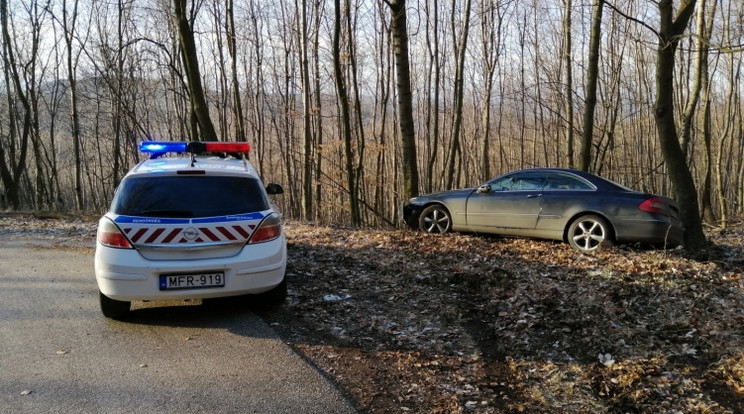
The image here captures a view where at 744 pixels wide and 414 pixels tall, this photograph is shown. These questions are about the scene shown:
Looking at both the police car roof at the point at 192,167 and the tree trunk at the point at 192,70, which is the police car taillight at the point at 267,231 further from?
the tree trunk at the point at 192,70

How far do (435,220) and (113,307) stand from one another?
6305mm

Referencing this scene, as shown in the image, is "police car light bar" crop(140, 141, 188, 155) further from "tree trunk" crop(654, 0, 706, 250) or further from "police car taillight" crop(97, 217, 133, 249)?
"tree trunk" crop(654, 0, 706, 250)

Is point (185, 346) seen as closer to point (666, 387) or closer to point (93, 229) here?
point (666, 387)

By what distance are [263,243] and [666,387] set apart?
367cm

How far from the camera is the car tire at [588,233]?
8.01 metres

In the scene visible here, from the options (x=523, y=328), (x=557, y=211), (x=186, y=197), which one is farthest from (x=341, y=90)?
(x=523, y=328)

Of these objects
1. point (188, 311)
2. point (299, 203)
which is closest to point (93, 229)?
point (188, 311)

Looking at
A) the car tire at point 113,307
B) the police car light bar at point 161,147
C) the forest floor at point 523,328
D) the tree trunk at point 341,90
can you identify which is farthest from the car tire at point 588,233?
the tree trunk at point 341,90

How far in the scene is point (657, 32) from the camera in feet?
24.2

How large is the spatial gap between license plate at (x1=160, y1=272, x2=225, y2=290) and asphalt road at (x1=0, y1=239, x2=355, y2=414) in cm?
45

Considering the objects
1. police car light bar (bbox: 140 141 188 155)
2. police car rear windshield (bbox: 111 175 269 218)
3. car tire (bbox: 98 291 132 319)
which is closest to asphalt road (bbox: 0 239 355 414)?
car tire (bbox: 98 291 132 319)

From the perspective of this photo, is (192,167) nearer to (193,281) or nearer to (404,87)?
(193,281)

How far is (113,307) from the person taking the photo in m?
5.08

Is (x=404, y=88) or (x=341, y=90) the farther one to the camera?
Result: (x=341, y=90)
